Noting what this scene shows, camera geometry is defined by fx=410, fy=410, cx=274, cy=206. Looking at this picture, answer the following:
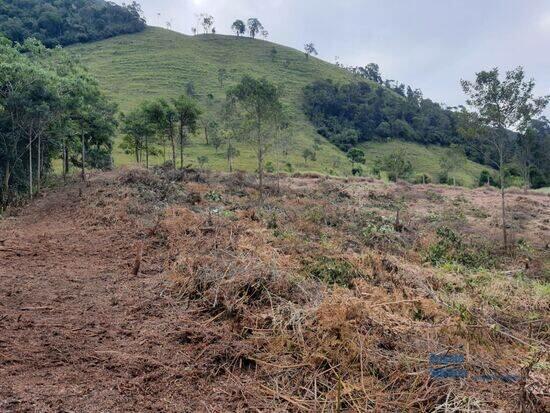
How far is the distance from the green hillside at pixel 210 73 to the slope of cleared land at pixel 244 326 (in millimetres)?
34319

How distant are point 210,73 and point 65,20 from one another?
111ft

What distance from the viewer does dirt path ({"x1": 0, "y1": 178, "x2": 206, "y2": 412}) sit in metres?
3.32

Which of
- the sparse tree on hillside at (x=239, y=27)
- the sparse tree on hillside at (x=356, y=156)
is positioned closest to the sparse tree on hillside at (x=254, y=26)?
the sparse tree on hillside at (x=239, y=27)

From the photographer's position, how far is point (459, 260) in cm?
1068

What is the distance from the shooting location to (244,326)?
4.49 metres

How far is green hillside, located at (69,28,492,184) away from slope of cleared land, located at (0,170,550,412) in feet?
113

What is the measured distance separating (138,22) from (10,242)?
92.7 metres

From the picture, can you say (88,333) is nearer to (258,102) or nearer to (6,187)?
(6,187)

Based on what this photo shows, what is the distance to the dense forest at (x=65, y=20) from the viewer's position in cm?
7306

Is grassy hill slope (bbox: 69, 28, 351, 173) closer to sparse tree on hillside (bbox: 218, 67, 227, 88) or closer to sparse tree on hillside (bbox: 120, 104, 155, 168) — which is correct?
sparse tree on hillside (bbox: 218, 67, 227, 88)

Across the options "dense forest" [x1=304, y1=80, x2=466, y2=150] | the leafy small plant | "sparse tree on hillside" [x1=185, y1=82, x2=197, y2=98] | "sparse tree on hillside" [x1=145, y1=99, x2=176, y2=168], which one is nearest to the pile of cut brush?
the leafy small plant

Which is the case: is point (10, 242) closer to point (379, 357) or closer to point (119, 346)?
point (119, 346)

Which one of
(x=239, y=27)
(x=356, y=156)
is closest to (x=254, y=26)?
(x=239, y=27)

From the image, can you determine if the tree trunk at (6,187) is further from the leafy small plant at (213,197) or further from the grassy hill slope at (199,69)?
the grassy hill slope at (199,69)
